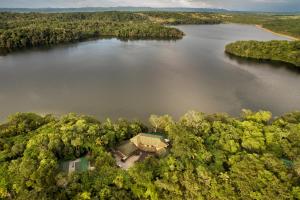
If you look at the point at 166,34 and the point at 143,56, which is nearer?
the point at 143,56

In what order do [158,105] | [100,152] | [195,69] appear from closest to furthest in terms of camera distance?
[100,152] < [158,105] < [195,69]

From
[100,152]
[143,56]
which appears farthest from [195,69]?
[100,152]

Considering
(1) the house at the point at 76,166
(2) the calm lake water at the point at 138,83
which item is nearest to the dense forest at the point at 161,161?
(1) the house at the point at 76,166

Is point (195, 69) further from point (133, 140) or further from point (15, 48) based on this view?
point (15, 48)

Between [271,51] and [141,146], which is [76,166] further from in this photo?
[271,51]

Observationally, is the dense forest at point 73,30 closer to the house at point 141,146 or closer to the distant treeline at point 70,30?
the distant treeline at point 70,30
